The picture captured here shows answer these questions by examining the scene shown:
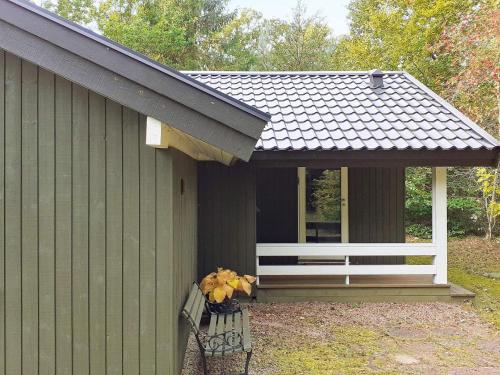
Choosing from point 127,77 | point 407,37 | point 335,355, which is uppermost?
point 407,37

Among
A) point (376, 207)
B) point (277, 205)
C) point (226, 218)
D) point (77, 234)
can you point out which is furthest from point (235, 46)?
point (77, 234)

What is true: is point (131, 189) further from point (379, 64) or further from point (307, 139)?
point (379, 64)

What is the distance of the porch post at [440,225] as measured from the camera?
6.25m

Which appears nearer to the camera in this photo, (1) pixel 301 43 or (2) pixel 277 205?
(2) pixel 277 205

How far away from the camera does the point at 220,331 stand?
4.08 metres

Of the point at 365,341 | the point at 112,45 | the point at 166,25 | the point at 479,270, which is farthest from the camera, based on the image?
the point at 166,25

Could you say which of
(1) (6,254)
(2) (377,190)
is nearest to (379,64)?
(2) (377,190)

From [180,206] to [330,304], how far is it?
10.9 feet

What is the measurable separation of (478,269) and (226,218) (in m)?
5.99

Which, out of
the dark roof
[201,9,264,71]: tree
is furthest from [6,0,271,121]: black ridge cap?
[201,9,264,71]: tree

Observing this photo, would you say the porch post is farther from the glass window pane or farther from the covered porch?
the glass window pane

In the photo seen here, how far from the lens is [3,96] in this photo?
313 centimetres

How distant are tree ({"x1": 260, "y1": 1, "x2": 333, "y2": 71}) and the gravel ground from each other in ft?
50.6

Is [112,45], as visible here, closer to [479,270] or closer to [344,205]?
[344,205]
